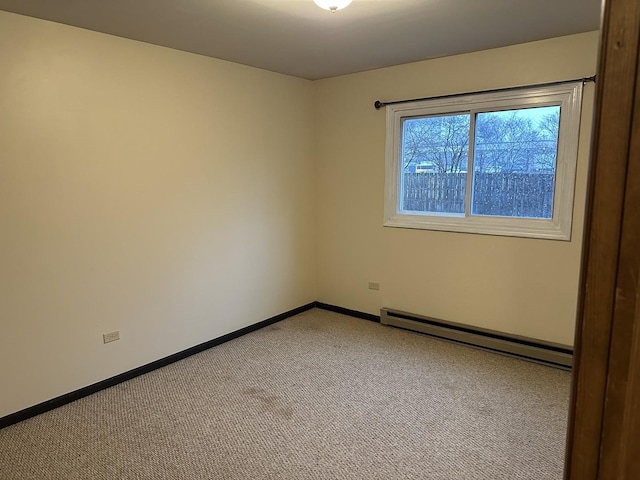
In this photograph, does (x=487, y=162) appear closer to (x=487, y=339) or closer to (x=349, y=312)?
(x=487, y=339)

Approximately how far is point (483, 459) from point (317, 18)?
275 cm

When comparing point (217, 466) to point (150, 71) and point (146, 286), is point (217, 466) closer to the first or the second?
point (146, 286)

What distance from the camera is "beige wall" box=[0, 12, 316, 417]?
2.56m

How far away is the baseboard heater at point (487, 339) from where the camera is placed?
3309 millimetres

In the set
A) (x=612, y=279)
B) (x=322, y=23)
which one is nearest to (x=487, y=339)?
(x=322, y=23)

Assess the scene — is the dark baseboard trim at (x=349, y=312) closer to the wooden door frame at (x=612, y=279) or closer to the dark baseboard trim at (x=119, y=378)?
the dark baseboard trim at (x=119, y=378)

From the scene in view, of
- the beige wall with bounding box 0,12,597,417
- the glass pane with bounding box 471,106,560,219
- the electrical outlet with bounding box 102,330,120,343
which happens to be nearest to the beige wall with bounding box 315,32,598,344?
the beige wall with bounding box 0,12,597,417

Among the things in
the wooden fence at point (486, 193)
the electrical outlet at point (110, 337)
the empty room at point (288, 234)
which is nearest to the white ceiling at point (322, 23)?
the empty room at point (288, 234)

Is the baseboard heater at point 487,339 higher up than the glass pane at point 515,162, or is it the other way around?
the glass pane at point 515,162

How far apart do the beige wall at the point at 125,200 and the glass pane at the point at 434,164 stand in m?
1.22

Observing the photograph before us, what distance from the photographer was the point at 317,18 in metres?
2.62

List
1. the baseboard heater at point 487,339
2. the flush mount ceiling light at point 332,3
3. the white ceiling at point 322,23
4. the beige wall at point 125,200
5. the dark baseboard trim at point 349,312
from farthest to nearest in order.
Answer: the dark baseboard trim at point 349,312
the baseboard heater at point 487,339
the beige wall at point 125,200
the white ceiling at point 322,23
the flush mount ceiling light at point 332,3

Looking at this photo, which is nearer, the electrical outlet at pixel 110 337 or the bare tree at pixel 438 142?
the electrical outlet at pixel 110 337

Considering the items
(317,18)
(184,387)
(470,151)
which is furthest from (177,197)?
(470,151)
